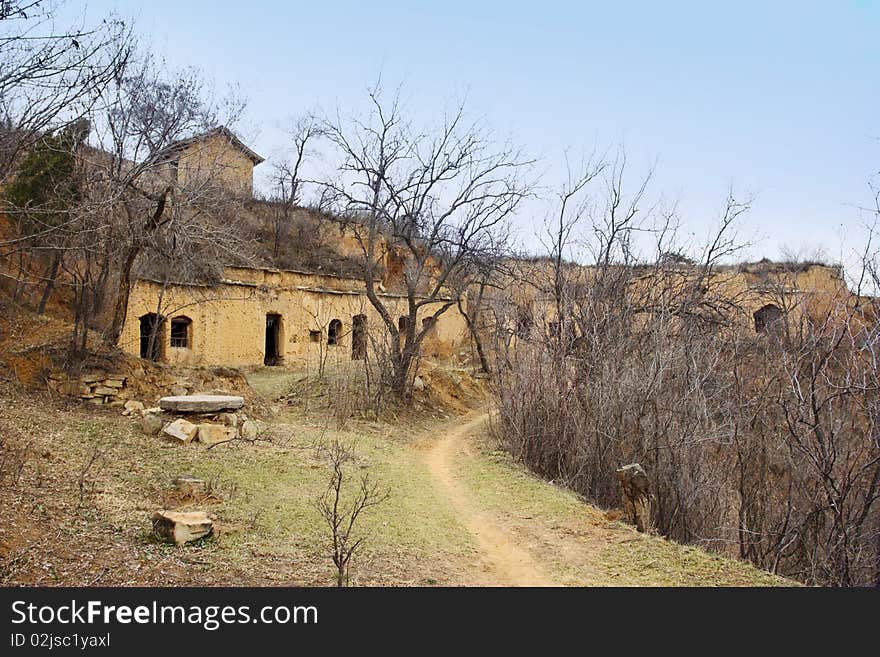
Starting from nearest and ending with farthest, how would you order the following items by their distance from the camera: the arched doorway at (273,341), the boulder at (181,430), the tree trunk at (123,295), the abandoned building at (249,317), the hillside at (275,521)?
the hillside at (275,521), the boulder at (181,430), the tree trunk at (123,295), the abandoned building at (249,317), the arched doorway at (273,341)

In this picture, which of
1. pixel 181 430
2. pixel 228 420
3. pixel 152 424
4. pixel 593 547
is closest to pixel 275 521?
pixel 593 547

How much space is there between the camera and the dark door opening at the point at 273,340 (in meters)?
22.3

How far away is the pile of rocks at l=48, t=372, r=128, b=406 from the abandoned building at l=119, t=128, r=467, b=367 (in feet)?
18.4

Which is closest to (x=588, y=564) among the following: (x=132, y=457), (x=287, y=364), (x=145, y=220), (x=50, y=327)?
(x=132, y=457)

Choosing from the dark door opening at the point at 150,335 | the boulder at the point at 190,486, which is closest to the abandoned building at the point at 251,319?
the dark door opening at the point at 150,335

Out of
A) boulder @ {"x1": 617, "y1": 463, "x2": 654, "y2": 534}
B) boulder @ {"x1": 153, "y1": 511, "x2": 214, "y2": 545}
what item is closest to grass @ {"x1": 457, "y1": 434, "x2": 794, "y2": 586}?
boulder @ {"x1": 617, "y1": 463, "x2": 654, "y2": 534}

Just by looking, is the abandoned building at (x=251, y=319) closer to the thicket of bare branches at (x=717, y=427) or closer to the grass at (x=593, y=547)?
the thicket of bare branches at (x=717, y=427)

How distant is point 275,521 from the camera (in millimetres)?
6570

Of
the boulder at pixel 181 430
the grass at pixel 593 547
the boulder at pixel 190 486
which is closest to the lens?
the grass at pixel 593 547

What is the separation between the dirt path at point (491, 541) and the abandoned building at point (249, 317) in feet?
24.3

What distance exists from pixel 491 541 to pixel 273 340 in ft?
59.7

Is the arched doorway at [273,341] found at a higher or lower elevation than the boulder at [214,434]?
higher

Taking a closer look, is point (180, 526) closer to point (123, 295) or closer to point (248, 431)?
point (248, 431)

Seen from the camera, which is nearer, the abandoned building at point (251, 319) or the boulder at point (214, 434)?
the boulder at point (214, 434)
